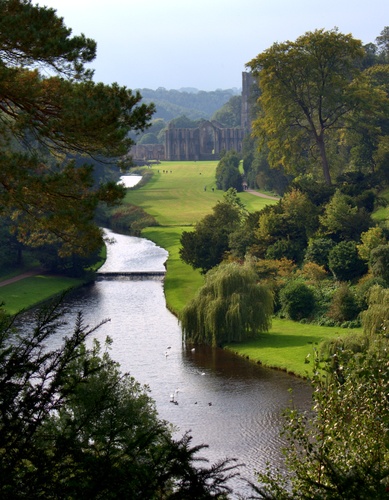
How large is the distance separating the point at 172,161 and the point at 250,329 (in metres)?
139

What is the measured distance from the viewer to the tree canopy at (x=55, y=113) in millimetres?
19812

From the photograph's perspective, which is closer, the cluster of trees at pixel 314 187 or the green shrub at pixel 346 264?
the green shrub at pixel 346 264

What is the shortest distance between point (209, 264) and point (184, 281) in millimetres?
2290

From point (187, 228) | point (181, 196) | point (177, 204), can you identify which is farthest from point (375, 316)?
point (181, 196)

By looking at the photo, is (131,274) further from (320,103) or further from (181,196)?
(181,196)

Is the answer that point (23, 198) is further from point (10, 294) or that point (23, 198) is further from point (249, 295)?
point (10, 294)

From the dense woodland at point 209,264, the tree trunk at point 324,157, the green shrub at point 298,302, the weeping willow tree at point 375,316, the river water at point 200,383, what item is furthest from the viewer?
the tree trunk at point 324,157

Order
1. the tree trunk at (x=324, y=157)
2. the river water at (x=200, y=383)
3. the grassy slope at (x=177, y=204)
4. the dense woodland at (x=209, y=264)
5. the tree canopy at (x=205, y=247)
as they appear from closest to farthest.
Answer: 1. the dense woodland at (x=209, y=264)
2. the river water at (x=200, y=383)
3. the grassy slope at (x=177, y=204)
4. the tree canopy at (x=205, y=247)
5. the tree trunk at (x=324, y=157)

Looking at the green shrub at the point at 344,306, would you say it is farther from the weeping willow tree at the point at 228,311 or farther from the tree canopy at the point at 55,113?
the tree canopy at the point at 55,113

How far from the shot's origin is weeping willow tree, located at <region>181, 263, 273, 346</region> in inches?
1853

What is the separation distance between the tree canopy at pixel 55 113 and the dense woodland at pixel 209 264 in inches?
1.8

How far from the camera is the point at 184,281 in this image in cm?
6600

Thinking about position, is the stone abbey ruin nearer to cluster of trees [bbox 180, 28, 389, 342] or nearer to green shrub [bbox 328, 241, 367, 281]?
cluster of trees [bbox 180, 28, 389, 342]

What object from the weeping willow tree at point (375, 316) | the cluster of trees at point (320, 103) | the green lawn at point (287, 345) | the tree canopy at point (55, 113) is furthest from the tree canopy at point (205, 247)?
the tree canopy at point (55, 113)
